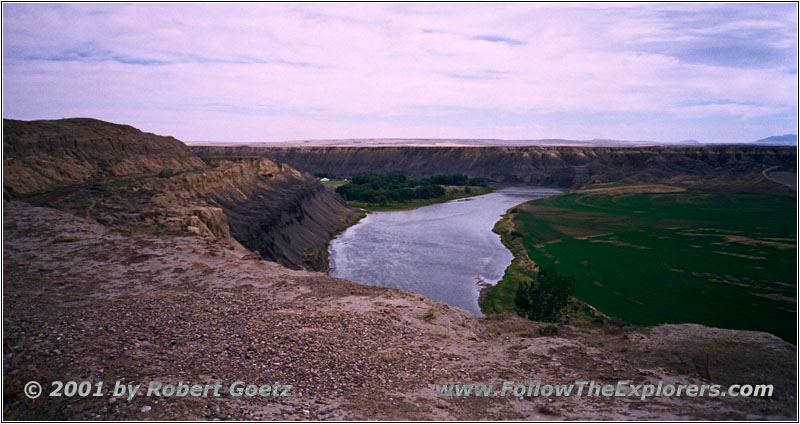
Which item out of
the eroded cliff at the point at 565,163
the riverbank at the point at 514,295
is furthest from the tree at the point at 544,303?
the eroded cliff at the point at 565,163

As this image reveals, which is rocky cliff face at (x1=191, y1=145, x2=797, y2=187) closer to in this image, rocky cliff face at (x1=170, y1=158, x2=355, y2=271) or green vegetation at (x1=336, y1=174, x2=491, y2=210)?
green vegetation at (x1=336, y1=174, x2=491, y2=210)

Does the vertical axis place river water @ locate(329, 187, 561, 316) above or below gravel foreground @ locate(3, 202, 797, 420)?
below

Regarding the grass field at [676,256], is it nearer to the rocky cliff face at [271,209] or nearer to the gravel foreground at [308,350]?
the gravel foreground at [308,350]

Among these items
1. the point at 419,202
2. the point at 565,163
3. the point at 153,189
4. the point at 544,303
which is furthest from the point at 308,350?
the point at 565,163

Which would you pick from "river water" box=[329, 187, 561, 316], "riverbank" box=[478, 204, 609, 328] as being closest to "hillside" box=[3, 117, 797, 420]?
"riverbank" box=[478, 204, 609, 328]

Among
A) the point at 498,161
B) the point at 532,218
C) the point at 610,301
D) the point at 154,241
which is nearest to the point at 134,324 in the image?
the point at 154,241

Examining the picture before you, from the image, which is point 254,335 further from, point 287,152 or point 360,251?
point 287,152
